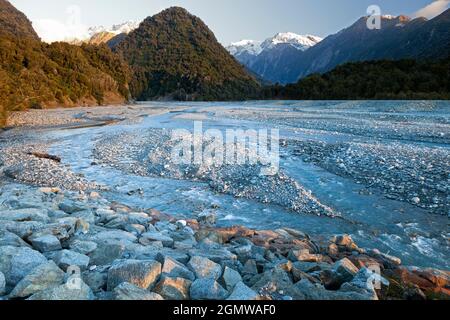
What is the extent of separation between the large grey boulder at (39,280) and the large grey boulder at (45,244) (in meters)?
1.03

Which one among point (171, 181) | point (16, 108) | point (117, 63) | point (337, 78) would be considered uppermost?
point (117, 63)

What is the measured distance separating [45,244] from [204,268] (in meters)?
2.39

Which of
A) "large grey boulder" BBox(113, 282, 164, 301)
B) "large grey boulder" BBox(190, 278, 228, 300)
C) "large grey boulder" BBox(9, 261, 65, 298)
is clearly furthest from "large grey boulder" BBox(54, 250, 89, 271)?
"large grey boulder" BBox(190, 278, 228, 300)

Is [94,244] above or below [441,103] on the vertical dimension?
below

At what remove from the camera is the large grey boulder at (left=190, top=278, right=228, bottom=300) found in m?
3.73

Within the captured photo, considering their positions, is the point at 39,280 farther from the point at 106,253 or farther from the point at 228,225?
the point at 228,225

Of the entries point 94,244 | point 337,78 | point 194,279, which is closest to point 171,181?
point 94,244

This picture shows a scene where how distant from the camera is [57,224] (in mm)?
5711

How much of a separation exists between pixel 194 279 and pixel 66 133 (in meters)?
25.8

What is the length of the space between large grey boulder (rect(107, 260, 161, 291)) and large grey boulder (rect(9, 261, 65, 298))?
0.58 m

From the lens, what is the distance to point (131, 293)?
11.3 feet

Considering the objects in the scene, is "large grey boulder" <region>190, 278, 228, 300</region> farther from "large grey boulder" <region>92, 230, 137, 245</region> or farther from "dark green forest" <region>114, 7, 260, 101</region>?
"dark green forest" <region>114, 7, 260, 101</region>

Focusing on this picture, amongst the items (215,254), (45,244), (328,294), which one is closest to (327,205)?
(215,254)
